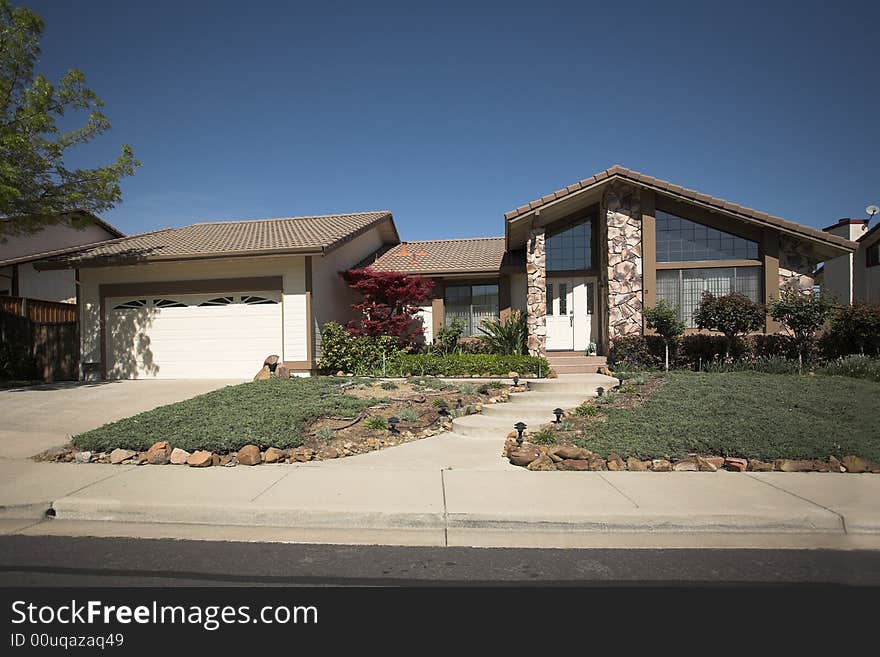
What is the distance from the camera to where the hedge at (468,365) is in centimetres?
1210

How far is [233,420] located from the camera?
7664mm

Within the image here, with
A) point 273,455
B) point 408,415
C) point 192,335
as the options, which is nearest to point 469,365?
point 408,415

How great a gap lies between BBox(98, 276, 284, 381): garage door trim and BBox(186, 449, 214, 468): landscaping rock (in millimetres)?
7612

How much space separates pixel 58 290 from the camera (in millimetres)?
19781

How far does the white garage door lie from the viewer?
45.1 ft

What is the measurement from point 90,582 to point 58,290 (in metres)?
20.5

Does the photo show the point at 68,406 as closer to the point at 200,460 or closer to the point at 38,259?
the point at 200,460

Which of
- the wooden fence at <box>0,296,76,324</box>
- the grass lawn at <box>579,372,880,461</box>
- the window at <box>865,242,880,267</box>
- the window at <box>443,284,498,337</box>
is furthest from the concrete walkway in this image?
the window at <box>865,242,880,267</box>

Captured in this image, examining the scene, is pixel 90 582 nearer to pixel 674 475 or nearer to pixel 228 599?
pixel 228 599

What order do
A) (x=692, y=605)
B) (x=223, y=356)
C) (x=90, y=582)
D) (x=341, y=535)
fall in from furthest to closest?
(x=223, y=356)
(x=341, y=535)
(x=90, y=582)
(x=692, y=605)

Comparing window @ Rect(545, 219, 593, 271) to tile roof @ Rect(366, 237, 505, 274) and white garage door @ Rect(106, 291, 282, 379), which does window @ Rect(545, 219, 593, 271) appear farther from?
white garage door @ Rect(106, 291, 282, 379)

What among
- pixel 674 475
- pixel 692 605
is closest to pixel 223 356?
pixel 674 475

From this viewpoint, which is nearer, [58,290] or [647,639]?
[647,639]

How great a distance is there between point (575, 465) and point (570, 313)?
9064mm
